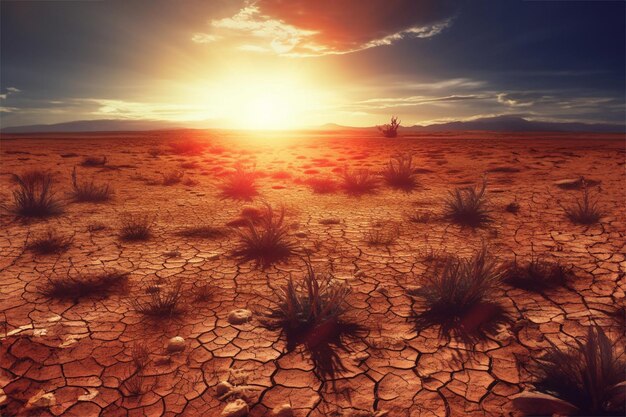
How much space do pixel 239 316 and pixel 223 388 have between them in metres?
0.99

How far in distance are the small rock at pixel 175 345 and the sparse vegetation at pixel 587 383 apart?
256cm

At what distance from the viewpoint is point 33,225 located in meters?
6.46

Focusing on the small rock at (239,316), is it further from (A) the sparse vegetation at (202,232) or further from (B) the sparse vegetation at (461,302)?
(A) the sparse vegetation at (202,232)

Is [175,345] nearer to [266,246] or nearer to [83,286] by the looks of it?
[83,286]

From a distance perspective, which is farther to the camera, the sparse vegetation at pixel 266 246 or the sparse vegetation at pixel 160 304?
the sparse vegetation at pixel 266 246

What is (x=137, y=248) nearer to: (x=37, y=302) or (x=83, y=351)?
(x=37, y=302)

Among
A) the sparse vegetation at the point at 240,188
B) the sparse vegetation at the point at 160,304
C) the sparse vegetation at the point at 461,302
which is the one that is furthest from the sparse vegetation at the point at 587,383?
the sparse vegetation at the point at 240,188

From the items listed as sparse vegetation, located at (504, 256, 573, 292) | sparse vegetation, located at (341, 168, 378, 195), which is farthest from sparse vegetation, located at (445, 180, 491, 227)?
sparse vegetation, located at (341, 168, 378, 195)

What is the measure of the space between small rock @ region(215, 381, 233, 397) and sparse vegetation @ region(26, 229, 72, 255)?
3.86m

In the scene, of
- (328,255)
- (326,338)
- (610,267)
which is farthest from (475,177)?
(326,338)

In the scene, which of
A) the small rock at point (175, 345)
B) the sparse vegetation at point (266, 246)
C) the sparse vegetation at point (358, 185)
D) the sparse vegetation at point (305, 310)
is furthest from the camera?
the sparse vegetation at point (358, 185)

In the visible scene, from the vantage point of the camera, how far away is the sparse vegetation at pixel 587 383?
7.72 feet

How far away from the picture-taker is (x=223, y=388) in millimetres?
2699

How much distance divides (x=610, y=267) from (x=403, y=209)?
3.72 meters
